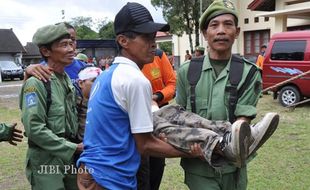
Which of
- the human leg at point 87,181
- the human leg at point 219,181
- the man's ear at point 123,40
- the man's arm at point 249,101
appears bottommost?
the human leg at point 219,181

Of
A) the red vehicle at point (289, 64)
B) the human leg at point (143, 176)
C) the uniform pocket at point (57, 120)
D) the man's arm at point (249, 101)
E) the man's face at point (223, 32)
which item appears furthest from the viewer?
the red vehicle at point (289, 64)

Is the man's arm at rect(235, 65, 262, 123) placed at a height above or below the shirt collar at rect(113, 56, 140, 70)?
below

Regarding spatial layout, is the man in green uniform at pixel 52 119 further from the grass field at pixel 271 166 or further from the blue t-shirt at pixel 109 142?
the grass field at pixel 271 166

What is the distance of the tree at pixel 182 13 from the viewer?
26047mm

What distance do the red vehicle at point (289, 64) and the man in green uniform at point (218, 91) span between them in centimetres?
806

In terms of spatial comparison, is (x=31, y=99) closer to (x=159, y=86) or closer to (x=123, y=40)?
(x=123, y=40)

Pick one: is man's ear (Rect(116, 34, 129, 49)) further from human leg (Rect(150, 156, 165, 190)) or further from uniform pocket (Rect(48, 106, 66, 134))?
human leg (Rect(150, 156, 165, 190))

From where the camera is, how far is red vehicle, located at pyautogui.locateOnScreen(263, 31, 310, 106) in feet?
32.6

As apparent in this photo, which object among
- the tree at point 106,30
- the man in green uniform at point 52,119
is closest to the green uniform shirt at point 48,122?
the man in green uniform at point 52,119

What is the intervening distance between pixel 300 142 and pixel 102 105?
18.0ft

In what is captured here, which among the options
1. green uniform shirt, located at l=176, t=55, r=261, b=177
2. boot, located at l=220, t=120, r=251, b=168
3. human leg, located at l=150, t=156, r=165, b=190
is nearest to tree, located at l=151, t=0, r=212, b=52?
human leg, located at l=150, t=156, r=165, b=190

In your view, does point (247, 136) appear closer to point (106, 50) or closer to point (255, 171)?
point (255, 171)

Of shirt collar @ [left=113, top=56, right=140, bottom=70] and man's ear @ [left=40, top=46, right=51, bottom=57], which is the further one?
man's ear @ [left=40, top=46, right=51, bottom=57]

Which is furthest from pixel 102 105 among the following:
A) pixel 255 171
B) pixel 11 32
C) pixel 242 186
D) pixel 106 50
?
pixel 11 32
